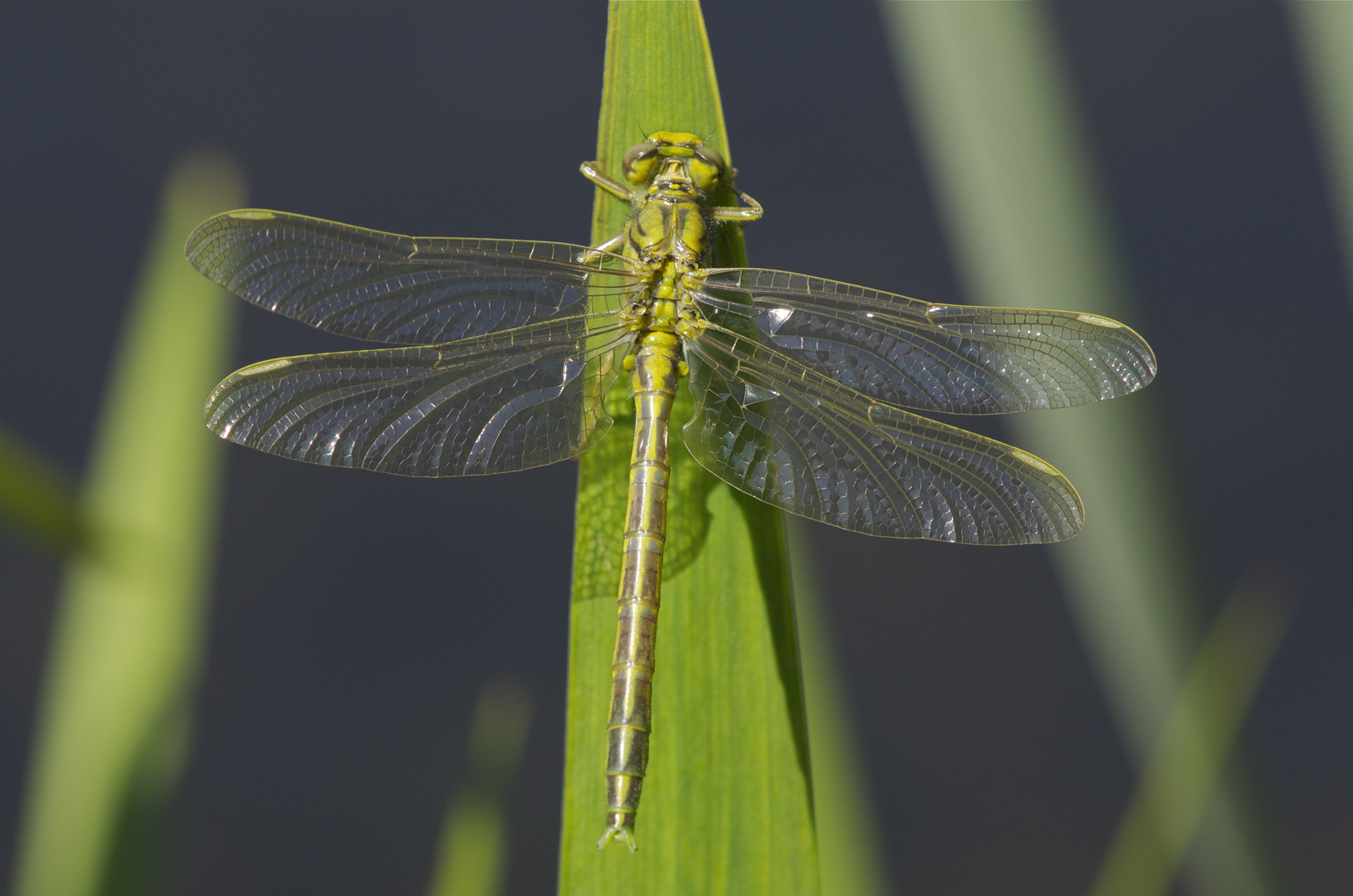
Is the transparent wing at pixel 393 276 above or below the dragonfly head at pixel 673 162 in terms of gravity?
below

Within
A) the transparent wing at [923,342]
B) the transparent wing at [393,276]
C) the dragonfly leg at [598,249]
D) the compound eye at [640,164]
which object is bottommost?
the transparent wing at [923,342]

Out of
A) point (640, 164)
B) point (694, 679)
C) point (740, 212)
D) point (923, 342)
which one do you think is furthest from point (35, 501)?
point (923, 342)

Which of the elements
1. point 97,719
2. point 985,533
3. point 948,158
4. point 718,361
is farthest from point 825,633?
point 97,719

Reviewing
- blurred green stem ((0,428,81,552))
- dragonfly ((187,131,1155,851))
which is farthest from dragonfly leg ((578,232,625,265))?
blurred green stem ((0,428,81,552))

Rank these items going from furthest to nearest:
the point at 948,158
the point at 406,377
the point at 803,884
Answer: the point at 406,377, the point at 948,158, the point at 803,884

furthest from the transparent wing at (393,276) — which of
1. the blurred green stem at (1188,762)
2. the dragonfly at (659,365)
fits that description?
the blurred green stem at (1188,762)

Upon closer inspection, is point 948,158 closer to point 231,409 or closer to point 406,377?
point 406,377

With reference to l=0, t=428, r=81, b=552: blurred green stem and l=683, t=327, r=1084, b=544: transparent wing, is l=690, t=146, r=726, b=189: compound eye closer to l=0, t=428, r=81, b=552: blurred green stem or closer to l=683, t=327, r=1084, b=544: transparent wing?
l=683, t=327, r=1084, b=544: transparent wing

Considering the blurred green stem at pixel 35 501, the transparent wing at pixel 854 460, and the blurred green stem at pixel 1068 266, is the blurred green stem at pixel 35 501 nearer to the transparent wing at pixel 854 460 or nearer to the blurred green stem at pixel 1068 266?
the transparent wing at pixel 854 460
